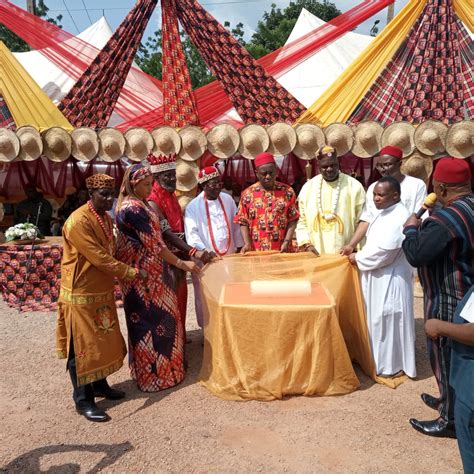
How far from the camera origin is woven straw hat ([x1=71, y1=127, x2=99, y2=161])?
579 centimetres

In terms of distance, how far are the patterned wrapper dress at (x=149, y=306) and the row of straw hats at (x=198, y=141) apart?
2.88m

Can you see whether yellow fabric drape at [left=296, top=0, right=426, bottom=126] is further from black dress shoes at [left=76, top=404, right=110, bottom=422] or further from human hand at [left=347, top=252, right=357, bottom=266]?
black dress shoes at [left=76, top=404, right=110, bottom=422]

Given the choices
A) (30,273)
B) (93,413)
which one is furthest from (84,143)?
(93,413)

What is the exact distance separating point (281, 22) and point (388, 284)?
23.6m

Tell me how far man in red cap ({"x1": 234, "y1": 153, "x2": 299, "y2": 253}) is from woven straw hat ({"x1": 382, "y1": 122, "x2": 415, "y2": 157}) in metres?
2.25

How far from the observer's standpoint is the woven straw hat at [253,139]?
5.72 metres

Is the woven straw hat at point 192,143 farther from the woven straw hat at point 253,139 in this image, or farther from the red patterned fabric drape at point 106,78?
the red patterned fabric drape at point 106,78

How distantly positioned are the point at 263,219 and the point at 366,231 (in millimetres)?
889

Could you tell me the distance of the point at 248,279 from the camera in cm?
335

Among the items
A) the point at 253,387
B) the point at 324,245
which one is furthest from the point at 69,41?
the point at 253,387

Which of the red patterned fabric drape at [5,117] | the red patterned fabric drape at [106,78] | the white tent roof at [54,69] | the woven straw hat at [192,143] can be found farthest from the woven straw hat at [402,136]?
the white tent roof at [54,69]

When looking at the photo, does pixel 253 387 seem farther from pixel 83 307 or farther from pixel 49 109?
pixel 49 109

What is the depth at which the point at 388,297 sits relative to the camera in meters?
3.26

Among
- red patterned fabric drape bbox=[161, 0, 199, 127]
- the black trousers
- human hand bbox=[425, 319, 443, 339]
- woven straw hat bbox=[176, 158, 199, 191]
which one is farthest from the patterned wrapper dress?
red patterned fabric drape bbox=[161, 0, 199, 127]
